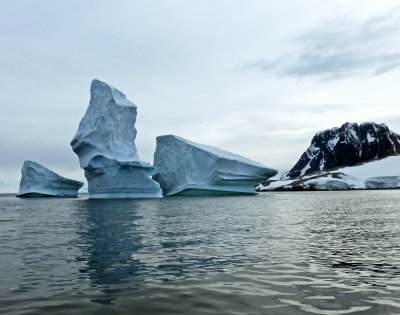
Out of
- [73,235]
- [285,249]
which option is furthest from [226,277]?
[73,235]

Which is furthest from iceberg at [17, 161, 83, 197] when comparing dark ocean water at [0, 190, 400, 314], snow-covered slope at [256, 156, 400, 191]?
snow-covered slope at [256, 156, 400, 191]

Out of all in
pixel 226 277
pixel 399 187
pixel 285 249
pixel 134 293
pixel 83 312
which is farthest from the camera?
pixel 399 187

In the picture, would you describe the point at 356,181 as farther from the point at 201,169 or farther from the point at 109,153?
the point at 109,153

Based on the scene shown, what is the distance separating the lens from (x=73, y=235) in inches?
496

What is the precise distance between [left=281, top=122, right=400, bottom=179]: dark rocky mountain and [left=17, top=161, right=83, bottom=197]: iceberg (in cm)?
12022

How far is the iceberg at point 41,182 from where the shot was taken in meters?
56.6

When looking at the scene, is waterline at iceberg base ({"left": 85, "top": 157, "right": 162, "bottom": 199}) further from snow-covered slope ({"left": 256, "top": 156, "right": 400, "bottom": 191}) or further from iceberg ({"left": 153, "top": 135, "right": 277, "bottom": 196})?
snow-covered slope ({"left": 256, "top": 156, "right": 400, "bottom": 191})

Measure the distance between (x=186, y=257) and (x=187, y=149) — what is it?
3840cm

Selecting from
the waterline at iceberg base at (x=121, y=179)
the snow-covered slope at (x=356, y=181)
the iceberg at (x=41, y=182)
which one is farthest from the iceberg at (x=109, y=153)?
the snow-covered slope at (x=356, y=181)

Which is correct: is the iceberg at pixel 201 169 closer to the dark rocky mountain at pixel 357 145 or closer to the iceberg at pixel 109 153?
the iceberg at pixel 109 153

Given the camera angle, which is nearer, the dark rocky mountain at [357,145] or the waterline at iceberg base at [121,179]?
the waterline at iceberg base at [121,179]

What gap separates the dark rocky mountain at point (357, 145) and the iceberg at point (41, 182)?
12022 cm

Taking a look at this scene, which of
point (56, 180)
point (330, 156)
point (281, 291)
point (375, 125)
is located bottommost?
point (281, 291)

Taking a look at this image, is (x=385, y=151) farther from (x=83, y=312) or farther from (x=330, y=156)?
(x=83, y=312)
